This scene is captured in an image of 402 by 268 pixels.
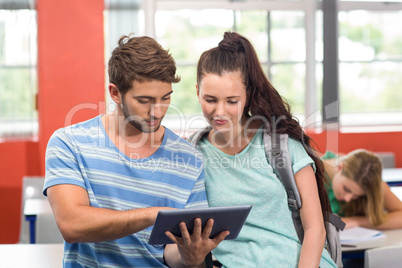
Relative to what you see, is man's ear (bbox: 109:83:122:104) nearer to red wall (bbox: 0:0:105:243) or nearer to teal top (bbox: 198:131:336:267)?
teal top (bbox: 198:131:336:267)

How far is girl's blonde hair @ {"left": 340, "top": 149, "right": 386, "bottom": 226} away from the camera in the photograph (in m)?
3.16

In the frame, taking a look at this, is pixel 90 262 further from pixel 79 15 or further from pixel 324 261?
pixel 79 15

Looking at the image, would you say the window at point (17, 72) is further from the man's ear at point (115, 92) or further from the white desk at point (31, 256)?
the man's ear at point (115, 92)

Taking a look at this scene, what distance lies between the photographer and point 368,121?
6.16 metres

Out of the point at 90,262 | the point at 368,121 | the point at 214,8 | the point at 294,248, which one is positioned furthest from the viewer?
the point at 368,121

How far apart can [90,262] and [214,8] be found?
4413 mm

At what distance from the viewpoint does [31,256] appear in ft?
7.72

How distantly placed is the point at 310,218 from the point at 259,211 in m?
0.17

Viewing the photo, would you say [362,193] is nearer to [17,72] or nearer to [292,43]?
[292,43]

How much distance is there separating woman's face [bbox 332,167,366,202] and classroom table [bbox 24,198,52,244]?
1.69 metres

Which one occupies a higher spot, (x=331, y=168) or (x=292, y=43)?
(x=292, y=43)

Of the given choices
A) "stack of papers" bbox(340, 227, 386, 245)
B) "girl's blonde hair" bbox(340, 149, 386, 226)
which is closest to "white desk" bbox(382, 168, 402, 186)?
"girl's blonde hair" bbox(340, 149, 386, 226)

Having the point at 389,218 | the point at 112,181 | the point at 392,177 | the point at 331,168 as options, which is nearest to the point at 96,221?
the point at 112,181

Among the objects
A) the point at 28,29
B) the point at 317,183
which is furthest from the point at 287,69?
the point at 317,183
